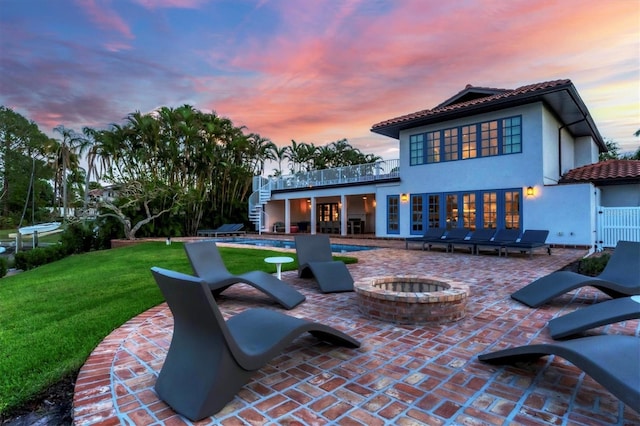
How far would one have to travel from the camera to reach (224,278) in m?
5.22

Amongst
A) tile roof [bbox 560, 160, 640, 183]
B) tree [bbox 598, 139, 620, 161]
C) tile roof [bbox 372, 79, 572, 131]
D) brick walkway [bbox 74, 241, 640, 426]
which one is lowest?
brick walkway [bbox 74, 241, 640, 426]

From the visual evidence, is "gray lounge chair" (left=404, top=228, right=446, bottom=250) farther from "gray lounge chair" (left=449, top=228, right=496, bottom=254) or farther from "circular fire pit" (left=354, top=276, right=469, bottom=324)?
"circular fire pit" (left=354, top=276, right=469, bottom=324)

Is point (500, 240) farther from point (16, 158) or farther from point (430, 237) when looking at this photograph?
point (16, 158)

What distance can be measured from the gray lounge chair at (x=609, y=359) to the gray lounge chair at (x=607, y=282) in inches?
97.1

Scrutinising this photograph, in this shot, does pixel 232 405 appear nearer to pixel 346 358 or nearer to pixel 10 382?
pixel 346 358

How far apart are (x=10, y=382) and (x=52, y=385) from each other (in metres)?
0.37

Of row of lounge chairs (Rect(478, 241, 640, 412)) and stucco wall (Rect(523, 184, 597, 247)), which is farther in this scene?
stucco wall (Rect(523, 184, 597, 247))

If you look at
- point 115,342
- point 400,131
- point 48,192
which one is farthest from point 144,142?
point 48,192

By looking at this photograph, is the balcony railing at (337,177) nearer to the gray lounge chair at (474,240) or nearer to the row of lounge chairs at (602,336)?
the gray lounge chair at (474,240)

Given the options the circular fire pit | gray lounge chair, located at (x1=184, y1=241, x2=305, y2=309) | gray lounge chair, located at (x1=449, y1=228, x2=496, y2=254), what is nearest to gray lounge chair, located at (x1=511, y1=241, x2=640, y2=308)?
the circular fire pit

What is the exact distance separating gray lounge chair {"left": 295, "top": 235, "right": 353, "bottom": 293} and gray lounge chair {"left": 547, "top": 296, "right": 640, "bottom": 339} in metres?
3.07

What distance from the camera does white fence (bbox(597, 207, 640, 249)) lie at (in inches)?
439

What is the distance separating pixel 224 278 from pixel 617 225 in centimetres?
1374

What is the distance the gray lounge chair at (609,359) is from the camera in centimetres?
193
